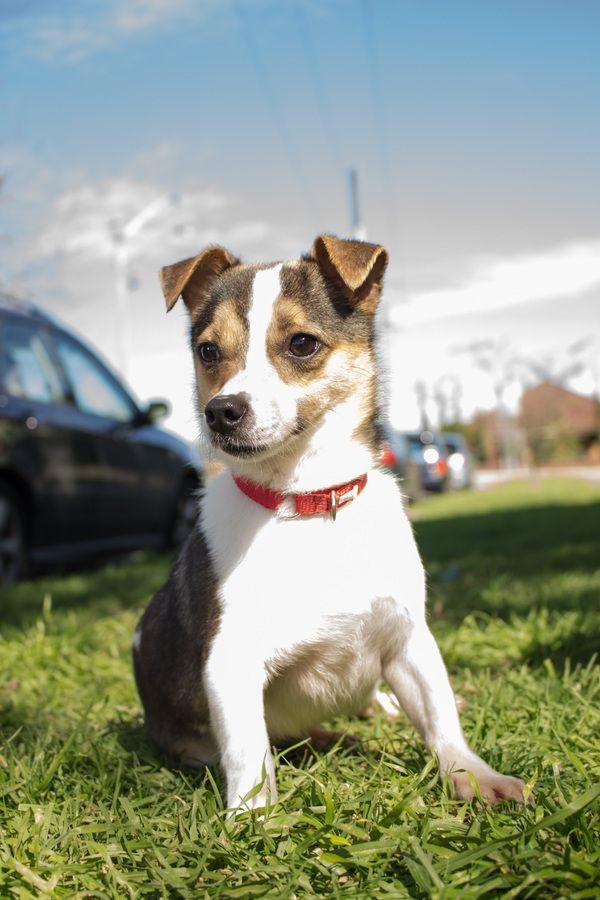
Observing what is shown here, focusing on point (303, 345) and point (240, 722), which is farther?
point (303, 345)

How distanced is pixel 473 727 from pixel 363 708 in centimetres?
52

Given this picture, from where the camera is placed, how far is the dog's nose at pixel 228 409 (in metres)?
2.76

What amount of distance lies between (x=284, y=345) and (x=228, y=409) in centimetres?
37

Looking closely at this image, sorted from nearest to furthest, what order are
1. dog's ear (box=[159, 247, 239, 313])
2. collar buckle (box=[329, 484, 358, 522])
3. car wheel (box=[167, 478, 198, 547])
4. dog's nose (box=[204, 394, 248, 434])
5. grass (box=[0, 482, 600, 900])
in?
grass (box=[0, 482, 600, 900]) → dog's nose (box=[204, 394, 248, 434]) → collar buckle (box=[329, 484, 358, 522]) → dog's ear (box=[159, 247, 239, 313]) → car wheel (box=[167, 478, 198, 547])

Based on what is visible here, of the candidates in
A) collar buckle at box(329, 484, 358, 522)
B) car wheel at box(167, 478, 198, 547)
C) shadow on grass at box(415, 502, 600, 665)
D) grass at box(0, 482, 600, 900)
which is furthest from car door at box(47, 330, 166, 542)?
collar buckle at box(329, 484, 358, 522)

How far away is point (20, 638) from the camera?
517 cm

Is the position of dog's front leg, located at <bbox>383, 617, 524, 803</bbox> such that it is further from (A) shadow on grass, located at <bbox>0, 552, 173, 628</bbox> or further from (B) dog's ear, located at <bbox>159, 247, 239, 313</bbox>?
(A) shadow on grass, located at <bbox>0, 552, 173, 628</bbox>

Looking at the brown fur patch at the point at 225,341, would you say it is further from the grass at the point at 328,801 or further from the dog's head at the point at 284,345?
the grass at the point at 328,801

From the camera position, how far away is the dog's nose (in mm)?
2756

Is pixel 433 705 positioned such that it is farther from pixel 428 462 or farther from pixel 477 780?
pixel 428 462

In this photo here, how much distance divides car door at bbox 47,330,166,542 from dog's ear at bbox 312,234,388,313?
568cm

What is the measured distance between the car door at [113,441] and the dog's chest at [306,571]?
5.92m

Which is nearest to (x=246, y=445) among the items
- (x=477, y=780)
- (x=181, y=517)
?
(x=477, y=780)

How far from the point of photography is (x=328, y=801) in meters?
2.45
